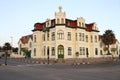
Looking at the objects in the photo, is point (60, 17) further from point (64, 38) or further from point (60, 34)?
point (64, 38)

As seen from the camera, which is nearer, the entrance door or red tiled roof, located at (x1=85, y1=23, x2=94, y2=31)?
the entrance door

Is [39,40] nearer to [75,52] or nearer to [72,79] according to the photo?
[75,52]

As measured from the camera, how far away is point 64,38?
155ft

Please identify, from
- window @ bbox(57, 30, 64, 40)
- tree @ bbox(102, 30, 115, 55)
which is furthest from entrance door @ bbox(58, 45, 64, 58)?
tree @ bbox(102, 30, 115, 55)

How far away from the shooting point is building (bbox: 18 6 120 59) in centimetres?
4722

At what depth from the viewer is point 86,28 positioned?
55.3 meters

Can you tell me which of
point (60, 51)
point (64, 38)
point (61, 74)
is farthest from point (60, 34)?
point (61, 74)

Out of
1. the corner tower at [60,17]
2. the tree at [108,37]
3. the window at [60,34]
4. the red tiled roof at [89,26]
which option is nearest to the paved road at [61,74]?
the window at [60,34]

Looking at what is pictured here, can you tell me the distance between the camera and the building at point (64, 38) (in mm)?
47219

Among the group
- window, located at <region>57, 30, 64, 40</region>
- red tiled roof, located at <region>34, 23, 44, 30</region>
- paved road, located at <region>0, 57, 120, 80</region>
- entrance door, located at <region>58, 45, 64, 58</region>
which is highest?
red tiled roof, located at <region>34, 23, 44, 30</region>

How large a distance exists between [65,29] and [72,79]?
3510 cm

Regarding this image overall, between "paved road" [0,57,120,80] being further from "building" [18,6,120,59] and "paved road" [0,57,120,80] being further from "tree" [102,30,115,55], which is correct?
"tree" [102,30,115,55]

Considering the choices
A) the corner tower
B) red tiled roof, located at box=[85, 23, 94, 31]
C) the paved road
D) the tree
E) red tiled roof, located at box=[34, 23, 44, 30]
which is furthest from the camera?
the tree

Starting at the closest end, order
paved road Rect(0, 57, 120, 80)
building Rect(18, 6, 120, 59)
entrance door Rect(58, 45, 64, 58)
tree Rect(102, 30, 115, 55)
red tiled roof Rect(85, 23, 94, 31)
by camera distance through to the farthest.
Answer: paved road Rect(0, 57, 120, 80) < entrance door Rect(58, 45, 64, 58) < building Rect(18, 6, 120, 59) < red tiled roof Rect(85, 23, 94, 31) < tree Rect(102, 30, 115, 55)
